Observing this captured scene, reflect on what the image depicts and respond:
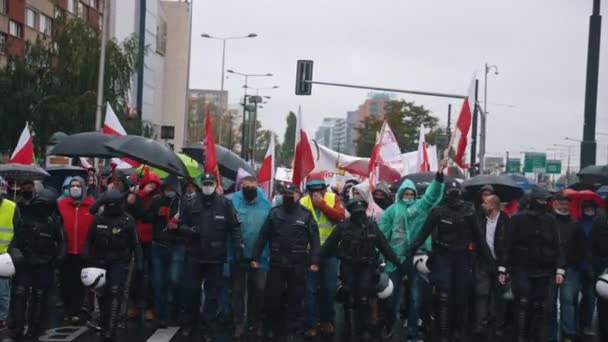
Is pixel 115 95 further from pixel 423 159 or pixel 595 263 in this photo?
pixel 595 263

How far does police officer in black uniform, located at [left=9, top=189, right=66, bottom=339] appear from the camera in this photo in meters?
10.2

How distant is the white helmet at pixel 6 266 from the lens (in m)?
9.84

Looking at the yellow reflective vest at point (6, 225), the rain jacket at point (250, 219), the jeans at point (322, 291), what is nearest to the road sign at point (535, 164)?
the jeans at point (322, 291)

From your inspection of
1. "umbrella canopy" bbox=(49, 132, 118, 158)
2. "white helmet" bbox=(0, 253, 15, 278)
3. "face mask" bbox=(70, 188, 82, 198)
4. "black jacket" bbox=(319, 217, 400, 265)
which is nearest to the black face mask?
"black jacket" bbox=(319, 217, 400, 265)

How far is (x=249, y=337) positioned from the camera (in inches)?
428

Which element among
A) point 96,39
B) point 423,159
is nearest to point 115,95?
point 96,39

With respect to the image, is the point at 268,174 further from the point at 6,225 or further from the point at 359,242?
the point at 6,225

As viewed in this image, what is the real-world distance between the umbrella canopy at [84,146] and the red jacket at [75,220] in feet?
9.62

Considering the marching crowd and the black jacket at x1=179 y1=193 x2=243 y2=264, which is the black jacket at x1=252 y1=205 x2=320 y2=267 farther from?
the black jacket at x1=179 y1=193 x2=243 y2=264

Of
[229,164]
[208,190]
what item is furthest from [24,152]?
[208,190]

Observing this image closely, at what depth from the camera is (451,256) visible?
1046 cm

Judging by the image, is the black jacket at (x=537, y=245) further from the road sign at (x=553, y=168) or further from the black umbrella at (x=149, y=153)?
the road sign at (x=553, y=168)

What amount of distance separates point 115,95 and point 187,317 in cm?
1989

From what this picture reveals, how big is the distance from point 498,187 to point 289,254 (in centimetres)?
366
